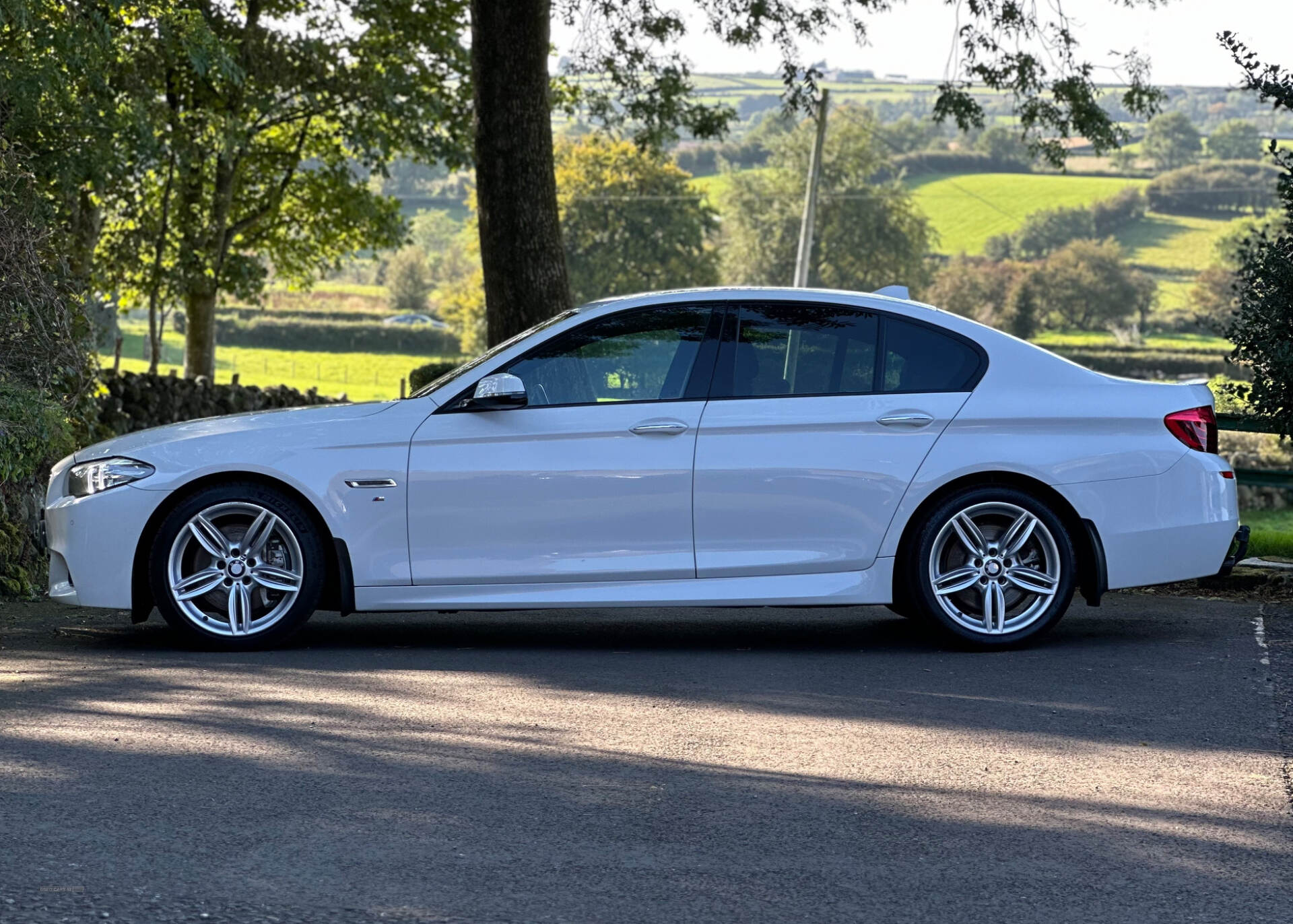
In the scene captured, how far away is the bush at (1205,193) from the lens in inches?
6791

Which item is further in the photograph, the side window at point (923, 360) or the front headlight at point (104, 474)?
the side window at point (923, 360)

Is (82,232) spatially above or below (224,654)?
above

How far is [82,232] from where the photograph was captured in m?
25.4

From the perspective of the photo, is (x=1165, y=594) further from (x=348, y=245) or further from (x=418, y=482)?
(x=348, y=245)

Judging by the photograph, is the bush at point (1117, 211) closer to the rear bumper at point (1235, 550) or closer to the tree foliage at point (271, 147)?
the tree foliage at point (271, 147)

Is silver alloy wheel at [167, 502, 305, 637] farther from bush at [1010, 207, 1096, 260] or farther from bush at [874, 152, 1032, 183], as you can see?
bush at [874, 152, 1032, 183]

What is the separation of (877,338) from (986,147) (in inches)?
7165

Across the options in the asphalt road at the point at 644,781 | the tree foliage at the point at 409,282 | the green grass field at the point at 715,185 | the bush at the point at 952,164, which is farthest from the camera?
the bush at the point at 952,164

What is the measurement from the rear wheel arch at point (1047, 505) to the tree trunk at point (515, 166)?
263 inches

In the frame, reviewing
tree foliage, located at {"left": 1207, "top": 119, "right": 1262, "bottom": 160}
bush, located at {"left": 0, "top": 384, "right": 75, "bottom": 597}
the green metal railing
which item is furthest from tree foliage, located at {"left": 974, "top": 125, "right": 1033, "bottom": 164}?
bush, located at {"left": 0, "top": 384, "right": 75, "bottom": 597}

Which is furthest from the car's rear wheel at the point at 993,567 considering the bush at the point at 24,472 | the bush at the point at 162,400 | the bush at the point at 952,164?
the bush at the point at 952,164

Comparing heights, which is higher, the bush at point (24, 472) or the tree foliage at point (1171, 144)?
the tree foliage at point (1171, 144)

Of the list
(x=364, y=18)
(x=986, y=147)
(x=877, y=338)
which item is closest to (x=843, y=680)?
(x=877, y=338)

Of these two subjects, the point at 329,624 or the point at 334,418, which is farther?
the point at 329,624
